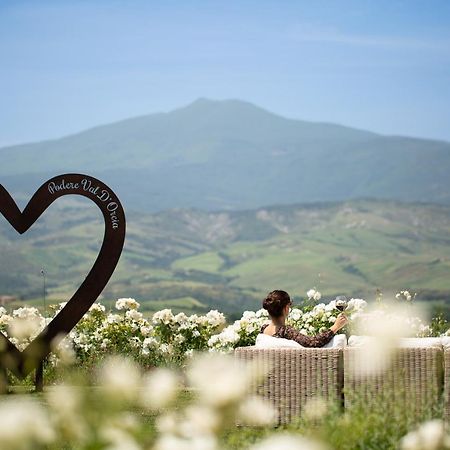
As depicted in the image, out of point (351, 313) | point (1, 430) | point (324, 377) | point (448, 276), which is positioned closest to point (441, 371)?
point (324, 377)

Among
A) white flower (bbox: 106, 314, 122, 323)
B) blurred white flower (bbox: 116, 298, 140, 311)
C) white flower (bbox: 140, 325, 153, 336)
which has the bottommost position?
white flower (bbox: 140, 325, 153, 336)

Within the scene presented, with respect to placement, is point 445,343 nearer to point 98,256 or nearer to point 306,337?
point 306,337

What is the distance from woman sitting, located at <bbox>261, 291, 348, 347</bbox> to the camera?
25.7 ft

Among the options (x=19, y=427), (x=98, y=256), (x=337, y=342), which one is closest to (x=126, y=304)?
(x=98, y=256)

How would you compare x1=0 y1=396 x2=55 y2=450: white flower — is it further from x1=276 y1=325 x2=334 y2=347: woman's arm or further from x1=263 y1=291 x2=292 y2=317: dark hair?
x1=276 y1=325 x2=334 y2=347: woman's arm

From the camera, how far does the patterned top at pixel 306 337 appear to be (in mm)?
7848

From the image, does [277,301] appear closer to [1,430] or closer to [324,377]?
[324,377]

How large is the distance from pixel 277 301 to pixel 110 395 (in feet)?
15.8

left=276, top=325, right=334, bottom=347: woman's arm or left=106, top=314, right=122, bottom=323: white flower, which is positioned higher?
left=106, top=314, right=122, bottom=323: white flower

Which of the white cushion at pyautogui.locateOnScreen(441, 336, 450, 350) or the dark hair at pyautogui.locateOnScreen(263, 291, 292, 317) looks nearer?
the white cushion at pyautogui.locateOnScreen(441, 336, 450, 350)

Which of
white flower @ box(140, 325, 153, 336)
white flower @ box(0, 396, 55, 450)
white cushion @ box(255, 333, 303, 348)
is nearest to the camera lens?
white flower @ box(0, 396, 55, 450)

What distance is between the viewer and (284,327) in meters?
7.96

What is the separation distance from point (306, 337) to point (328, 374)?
61 centimetres

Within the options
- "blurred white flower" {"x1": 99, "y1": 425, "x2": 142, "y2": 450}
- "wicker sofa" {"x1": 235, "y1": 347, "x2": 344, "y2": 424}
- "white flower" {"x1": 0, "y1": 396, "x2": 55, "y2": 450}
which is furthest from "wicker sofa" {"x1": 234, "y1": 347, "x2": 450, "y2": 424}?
"white flower" {"x1": 0, "y1": 396, "x2": 55, "y2": 450}
